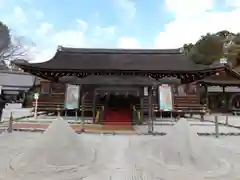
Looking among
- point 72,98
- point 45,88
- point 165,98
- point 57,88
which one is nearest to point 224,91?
point 165,98

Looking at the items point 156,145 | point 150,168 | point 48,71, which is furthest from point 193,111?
point 150,168

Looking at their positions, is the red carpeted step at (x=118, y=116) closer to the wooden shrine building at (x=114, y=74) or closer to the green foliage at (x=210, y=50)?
the wooden shrine building at (x=114, y=74)

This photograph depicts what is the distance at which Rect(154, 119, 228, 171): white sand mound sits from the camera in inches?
209

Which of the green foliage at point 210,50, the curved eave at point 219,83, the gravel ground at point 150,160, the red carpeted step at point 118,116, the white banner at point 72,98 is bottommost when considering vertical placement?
the gravel ground at point 150,160

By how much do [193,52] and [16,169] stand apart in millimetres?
34440

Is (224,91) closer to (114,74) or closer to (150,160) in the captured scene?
(114,74)

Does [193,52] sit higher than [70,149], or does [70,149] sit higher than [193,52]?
[193,52]

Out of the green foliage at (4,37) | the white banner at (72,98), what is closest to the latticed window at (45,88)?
the white banner at (72,98)

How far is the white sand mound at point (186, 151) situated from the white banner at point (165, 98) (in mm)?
9539

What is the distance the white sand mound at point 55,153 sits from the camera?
5.04 metres

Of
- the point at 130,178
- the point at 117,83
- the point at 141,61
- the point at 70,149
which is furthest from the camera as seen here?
the point at 141,61

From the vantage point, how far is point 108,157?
5965mm

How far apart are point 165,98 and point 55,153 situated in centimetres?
1113

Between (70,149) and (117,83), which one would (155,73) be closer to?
(117,83)
